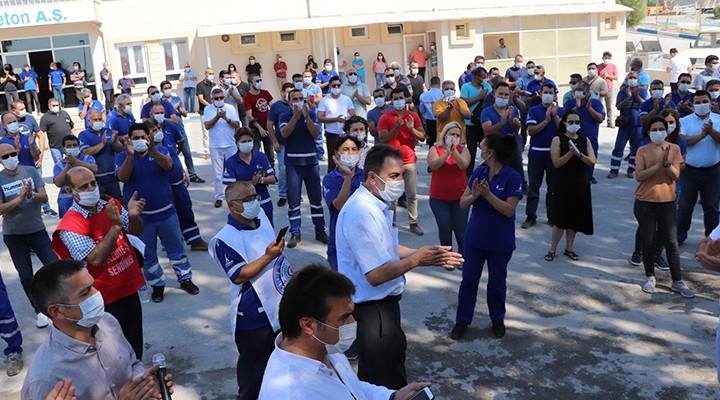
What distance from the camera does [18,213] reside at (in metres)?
6.35

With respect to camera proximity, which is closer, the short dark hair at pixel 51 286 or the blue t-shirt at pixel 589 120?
the short dark hair at pixel 51 286

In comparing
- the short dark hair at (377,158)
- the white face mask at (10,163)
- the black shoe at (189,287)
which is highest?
the short dark hair at (377,158)

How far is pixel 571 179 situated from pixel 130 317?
16.4 feet

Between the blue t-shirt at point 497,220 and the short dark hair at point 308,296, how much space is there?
329 centimetres

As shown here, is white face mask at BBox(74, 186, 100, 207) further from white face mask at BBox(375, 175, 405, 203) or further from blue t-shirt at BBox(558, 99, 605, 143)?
blue t-shirt at BBox(558, 99, 605, 143)

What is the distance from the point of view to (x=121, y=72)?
24.7 meters

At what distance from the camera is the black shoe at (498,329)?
19.7ft

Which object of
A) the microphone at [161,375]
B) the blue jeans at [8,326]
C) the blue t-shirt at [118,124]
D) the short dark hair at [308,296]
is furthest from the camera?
the blue t-shirt at [118,124]

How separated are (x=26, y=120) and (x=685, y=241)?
34.7 ft

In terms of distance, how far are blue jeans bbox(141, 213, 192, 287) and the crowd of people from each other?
0.02m

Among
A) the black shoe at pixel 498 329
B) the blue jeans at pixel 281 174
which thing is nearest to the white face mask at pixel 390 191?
the black shoe at pixel 498 329

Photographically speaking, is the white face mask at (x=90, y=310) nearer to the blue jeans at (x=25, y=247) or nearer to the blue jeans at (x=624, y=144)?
the blue jeans at (x=25, y=247)

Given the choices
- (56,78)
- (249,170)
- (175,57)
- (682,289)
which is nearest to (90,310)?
(249,170)

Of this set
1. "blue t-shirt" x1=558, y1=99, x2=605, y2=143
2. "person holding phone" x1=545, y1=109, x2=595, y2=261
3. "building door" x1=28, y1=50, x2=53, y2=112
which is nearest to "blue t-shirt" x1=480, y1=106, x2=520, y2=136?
"person holding phone" x1=545, y1=109, x2=595, y2=261
